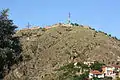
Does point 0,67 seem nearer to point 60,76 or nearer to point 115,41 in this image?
point 60,76

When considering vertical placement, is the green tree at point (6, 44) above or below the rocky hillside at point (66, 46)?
below

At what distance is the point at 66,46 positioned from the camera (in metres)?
94.9

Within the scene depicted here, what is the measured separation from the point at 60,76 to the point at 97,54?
59.0ft

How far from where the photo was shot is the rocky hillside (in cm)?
8781

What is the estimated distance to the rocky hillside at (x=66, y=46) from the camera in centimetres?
8781

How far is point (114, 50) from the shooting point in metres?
94.6

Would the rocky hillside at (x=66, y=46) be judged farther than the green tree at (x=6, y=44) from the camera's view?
Yes

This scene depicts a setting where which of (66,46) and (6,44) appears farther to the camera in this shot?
(66,46)

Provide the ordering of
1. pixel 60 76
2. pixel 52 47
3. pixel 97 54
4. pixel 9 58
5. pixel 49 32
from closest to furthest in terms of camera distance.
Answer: pixel 9 58
pixel 60 76
pixel 97 54
pixel 52 47
pixel 49 32

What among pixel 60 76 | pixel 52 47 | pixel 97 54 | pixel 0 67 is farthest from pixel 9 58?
pixel 52 47

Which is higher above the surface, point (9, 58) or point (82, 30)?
point (82, 30)

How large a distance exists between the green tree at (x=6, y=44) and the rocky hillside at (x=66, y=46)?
5260cm

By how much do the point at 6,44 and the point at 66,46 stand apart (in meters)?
73.6

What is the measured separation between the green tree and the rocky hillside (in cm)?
5260
